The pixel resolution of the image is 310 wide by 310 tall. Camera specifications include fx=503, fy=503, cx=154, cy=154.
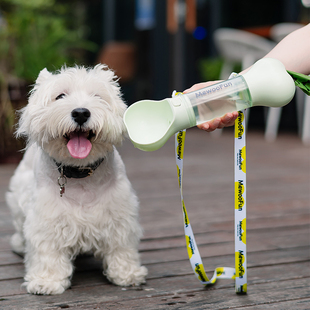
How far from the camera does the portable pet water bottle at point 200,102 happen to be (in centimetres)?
138

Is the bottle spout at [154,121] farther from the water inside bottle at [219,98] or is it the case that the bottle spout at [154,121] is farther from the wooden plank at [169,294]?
the wooden plank at [169,294]

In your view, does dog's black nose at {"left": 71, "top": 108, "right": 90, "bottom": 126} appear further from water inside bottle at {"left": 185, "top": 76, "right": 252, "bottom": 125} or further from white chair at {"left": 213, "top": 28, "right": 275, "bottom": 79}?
white chair at {"left": 213, "top": 28, "right": 275, "bottom": 79}

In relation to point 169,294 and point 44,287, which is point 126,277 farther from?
point 44,287

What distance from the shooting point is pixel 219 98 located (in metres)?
1.43

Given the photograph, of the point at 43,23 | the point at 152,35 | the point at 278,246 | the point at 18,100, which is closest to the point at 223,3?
the point at 152,35

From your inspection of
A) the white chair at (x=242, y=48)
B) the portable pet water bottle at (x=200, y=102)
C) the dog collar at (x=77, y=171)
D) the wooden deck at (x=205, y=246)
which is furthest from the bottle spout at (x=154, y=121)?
the white chair at (x=242, y=48)

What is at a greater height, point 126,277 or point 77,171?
point 77,171

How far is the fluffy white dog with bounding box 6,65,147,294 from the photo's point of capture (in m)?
1.65

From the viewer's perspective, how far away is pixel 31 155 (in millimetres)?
2143

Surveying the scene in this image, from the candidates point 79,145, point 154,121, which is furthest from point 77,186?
point 154,121

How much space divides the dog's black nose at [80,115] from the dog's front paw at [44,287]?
21.9 inches

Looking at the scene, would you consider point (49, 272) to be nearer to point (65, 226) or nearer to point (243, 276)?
point (65, 226)

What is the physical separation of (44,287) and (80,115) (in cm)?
59

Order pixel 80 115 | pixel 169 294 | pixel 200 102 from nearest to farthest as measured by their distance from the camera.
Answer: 1. pixel 200 102
2. pixel 80 115
3. pixel 169 294
